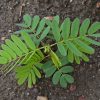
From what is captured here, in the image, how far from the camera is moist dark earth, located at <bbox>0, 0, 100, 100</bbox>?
182 centimetres

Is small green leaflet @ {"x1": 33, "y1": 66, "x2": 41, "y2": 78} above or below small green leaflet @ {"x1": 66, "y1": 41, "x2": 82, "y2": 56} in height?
below

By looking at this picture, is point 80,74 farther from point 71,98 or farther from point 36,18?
point 36,18

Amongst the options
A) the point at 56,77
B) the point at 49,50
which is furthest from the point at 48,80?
the point at 49,50

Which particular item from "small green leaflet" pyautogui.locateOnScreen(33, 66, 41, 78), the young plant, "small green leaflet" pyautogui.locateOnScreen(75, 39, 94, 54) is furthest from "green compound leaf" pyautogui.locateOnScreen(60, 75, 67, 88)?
"small green leaflet" pyautogui.locateOnScreen(75, 39, 94, 54)

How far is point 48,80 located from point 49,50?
8.9 inches

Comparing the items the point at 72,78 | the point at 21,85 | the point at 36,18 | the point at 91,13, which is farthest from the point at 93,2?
the point at 21,85

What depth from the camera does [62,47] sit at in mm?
1639

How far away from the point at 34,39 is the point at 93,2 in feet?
1.60

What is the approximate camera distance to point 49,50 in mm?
1724

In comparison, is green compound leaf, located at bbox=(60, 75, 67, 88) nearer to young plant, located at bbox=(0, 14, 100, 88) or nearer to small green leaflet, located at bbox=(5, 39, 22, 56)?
young plant, located at bbox=(0, 14, 100, 88)

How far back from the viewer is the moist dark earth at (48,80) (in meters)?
1.82

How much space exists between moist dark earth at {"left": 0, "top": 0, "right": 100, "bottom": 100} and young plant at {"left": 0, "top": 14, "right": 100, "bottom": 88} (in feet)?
0.23

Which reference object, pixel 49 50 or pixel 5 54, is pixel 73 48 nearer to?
pixel 49 50

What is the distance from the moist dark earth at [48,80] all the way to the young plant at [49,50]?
71 millimetres
